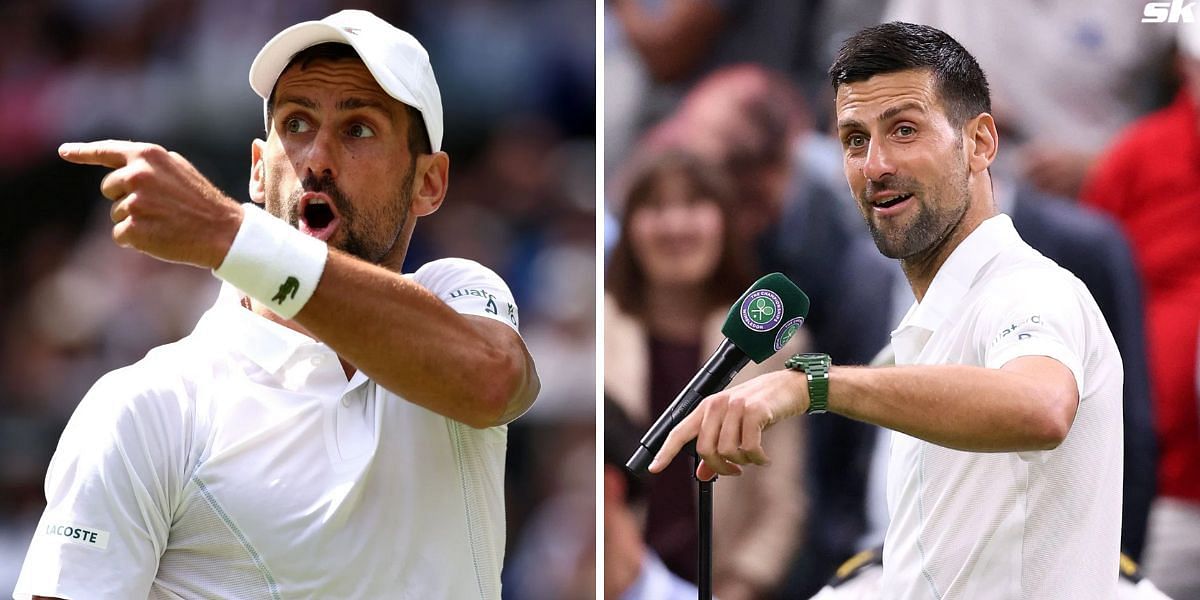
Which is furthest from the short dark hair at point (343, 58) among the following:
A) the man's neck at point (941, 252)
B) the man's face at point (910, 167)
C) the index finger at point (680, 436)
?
the man's neck at point (941, 252)

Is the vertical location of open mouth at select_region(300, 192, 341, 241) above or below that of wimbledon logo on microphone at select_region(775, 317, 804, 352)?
above

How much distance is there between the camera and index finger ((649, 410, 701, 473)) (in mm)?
2125

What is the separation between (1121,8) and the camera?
3.43m

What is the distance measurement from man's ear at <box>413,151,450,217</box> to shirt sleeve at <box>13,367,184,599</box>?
61 cm

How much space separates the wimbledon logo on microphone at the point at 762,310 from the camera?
7.16ft

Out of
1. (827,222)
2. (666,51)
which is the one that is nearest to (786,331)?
(827,222)

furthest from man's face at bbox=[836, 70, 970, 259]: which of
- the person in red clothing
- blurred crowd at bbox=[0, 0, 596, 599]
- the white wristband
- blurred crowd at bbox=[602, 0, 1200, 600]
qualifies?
blurred crowd at bbox=[0, 0, 596, 599]

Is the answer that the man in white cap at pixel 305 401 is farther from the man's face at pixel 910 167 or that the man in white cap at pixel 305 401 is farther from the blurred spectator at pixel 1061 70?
the blurred spectator at pixel 1061 70

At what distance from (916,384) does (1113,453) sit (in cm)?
67

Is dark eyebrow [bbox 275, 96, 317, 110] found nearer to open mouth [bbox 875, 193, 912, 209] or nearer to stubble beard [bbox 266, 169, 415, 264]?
stubble beard [bbox 266, 169, 415, 264]

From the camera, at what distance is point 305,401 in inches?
86.1

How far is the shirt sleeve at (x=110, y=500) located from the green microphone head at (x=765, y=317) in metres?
0.86

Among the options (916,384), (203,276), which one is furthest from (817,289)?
(203,276)

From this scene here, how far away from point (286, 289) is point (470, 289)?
45cm
